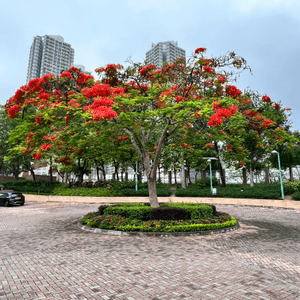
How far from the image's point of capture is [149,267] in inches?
221

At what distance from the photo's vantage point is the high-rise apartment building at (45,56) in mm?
131250

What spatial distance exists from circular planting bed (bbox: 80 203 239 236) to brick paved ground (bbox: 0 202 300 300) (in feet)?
1.86

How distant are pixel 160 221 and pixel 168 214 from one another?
680mm

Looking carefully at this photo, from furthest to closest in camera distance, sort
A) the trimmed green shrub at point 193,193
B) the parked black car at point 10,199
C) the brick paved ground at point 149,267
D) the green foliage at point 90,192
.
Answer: the green foliage at point 90,192
the trimmed green shrub at point 193,193
the parked black car at point 10,199
the brick paved ground at point 149,267

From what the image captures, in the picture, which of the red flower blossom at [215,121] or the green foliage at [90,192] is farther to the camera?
the green foliage at [90,192]

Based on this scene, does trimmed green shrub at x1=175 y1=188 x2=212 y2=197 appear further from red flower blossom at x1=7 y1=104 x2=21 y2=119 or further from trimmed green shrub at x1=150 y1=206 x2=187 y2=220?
red flower blossom at x1=7 y1=104 x2=21 y2=119

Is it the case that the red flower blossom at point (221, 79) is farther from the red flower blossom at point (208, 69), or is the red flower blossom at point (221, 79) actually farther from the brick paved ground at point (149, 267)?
the brick paved ground at point (149, 267)

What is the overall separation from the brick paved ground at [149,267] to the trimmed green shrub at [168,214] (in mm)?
A: 1670

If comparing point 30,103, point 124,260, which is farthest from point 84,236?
point 30,103

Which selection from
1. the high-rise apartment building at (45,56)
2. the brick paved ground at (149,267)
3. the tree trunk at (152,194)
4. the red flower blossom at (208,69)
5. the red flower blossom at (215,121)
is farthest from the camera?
the high-rise apartment building at (45,56)

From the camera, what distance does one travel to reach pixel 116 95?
948 cm

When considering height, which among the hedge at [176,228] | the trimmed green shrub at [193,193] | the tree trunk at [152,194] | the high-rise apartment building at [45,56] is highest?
the high-rise apartment building at [45,56]

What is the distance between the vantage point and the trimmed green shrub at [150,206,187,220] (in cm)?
1065

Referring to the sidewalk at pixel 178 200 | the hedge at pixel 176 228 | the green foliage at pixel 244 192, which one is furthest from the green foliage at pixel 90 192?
the hedge at pixel 176 228
